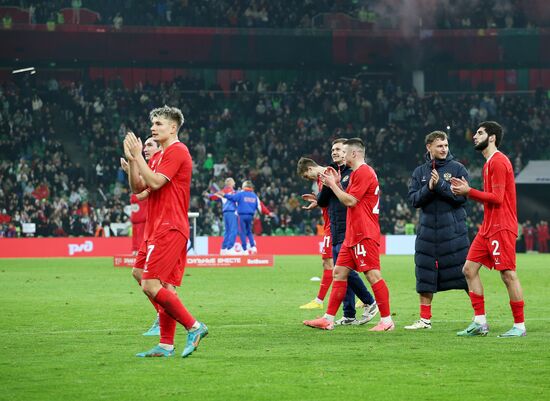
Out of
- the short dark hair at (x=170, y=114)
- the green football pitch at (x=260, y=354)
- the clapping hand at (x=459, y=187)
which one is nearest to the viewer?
the green football pitch at (x=260, y=354)

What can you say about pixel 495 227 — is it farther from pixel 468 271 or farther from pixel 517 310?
pixel 517 310

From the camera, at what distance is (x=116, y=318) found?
1463 centimetres

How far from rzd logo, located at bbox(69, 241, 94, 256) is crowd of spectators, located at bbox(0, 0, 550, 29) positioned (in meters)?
17.9

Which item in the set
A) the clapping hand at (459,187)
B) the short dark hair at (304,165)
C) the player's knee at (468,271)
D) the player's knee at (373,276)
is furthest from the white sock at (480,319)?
the short dark hair at (304,165)

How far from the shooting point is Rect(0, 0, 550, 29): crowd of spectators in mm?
54594

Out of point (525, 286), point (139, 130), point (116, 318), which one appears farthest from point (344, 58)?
point (116, 318)

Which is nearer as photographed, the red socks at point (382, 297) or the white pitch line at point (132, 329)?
the white pitch line at point (132, 329)

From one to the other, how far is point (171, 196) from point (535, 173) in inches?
1605

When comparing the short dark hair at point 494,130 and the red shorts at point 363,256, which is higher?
the short dark hair at point 494,130

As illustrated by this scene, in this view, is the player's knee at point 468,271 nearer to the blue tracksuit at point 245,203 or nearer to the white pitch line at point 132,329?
the white pitch line at point 132,329

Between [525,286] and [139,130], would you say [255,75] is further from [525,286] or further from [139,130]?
[525,286]

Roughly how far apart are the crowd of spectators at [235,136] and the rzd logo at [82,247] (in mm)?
2029

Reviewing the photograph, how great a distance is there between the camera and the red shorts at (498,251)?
12.0 meters

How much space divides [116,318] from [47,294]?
5.23 metres
